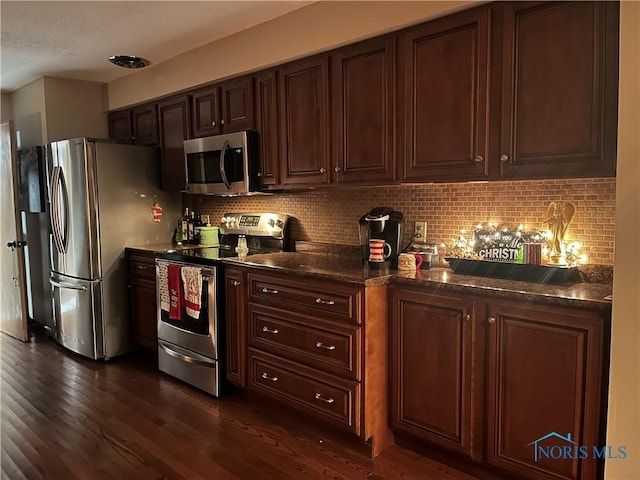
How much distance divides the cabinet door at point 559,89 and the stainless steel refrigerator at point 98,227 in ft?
9.52

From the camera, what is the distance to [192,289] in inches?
121

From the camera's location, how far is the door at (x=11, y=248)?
13.3 feet

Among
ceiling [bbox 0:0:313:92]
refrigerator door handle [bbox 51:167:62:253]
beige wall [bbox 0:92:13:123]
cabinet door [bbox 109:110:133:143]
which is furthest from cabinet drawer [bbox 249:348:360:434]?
beige wall [bbox 0:92:13:123]

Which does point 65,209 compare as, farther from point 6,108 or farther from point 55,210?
point 6,108

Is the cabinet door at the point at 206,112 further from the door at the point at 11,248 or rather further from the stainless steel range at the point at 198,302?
the door at the point at 11,248

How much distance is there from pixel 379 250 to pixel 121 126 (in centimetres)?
304

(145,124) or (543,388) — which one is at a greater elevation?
(145,124)

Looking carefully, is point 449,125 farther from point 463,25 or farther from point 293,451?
point 293,451

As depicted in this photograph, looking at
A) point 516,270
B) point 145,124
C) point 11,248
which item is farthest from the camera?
point 11,248

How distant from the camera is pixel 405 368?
228cm

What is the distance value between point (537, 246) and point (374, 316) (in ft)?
2.61

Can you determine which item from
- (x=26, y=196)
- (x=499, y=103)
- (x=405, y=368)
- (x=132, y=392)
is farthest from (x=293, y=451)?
(x=26, y=196)

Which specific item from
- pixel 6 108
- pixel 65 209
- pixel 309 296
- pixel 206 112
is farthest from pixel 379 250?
pixel 6 108

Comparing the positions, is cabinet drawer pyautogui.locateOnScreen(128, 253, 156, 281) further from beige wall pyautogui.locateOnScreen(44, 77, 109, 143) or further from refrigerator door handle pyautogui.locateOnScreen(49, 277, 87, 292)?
beige wall pyautogui.locateOnScreen(44, 77, 109, 143)
